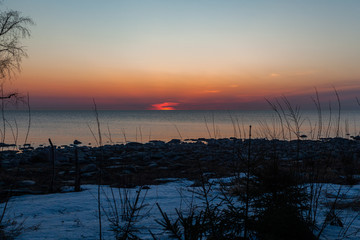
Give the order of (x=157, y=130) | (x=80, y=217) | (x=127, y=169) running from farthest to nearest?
(x=157, y=130) → (x=127, y=169) → (x=80, y=217)

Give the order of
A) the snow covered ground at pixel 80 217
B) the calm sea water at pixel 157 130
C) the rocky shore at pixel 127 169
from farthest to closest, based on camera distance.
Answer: the rocky shore at pixel 127 169, the calm sea water at pixel 157 130, the snow covered ground at pixel 80 217

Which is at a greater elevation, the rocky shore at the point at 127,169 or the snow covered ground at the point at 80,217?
the snow covered ground at the point at 80,217

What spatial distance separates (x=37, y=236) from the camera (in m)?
2.72

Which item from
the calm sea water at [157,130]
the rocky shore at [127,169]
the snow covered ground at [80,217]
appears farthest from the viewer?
the rocky shore at [127,169]

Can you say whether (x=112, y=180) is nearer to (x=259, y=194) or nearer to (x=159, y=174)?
(x=159, y=174)

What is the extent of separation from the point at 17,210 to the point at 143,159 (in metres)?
8.97

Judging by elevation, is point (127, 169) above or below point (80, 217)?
below

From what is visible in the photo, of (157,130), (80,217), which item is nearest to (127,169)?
(80,217)

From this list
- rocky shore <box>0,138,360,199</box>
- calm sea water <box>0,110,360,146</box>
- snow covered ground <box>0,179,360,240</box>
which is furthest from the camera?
rocky shore <box>0,138,360,199</box>

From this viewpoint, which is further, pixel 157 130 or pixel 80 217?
pixel 157 130

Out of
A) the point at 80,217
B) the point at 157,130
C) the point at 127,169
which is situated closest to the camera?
the point at 80,217

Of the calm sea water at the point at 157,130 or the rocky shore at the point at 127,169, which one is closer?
the calm sea water at the point at 157,130

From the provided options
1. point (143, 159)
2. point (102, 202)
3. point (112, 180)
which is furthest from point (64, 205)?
point (143, 159)

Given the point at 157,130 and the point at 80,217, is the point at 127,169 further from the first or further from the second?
the point at 157,130
